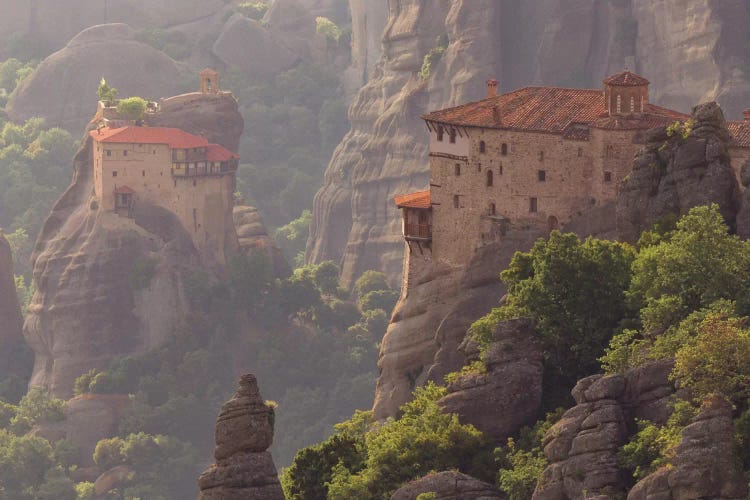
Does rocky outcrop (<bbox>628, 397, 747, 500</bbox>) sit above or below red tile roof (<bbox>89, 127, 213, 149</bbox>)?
below

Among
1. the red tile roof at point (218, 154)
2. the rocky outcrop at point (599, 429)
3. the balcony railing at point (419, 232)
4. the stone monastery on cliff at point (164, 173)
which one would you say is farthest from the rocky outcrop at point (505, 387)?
the red tile roof at point (218, 154)

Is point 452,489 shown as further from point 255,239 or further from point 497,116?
point 255,239

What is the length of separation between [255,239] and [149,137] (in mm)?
13808

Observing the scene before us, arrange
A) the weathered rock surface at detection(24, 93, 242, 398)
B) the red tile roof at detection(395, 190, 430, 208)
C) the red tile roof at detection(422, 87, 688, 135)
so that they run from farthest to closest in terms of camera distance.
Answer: the weathered rock surface at detection(24, 93, 242, 398)
the red tile roof at detection(395, 190, 430, 208)
the red tile roof at detection(422, 87, 688, 135)

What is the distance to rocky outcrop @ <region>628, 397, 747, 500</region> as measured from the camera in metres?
72.8

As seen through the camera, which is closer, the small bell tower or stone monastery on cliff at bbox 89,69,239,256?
stone monastery on cliff at bbox 89,69,239,256

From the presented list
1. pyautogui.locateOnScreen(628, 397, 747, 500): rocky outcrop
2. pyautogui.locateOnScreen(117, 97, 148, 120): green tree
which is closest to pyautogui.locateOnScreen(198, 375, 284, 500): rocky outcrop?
pyautogui.locateOnScreen(628, 397, 747, 500): rocky outcrop

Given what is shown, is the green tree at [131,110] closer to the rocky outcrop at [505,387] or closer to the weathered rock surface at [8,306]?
the weathered rock surface at [8,306]

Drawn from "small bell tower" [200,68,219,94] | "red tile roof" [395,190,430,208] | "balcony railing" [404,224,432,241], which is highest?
"small bell tower" [200,68,219,94]

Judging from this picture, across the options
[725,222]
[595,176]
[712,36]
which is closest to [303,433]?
[712,36]

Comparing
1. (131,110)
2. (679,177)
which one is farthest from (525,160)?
(131,110)

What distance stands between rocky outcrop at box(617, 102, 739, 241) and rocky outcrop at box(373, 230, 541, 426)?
8465 millimetres

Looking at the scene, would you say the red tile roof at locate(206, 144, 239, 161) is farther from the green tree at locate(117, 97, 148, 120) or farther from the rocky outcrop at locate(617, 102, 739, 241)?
the rocky outcrop at locate(617, 102, 739, 241)

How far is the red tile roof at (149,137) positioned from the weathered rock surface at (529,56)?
17.1 meters
